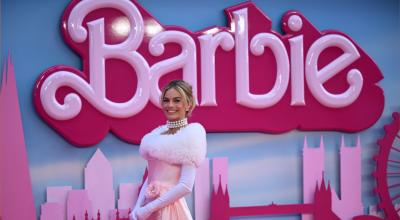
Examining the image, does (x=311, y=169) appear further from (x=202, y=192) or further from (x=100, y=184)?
(x=100, y=184)

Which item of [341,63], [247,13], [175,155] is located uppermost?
[247,13]

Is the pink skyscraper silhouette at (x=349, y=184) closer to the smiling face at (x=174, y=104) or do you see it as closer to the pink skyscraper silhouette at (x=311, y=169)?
the pink skyscraper silhouette at (x=311, y=169)

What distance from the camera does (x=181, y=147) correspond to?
268 cm

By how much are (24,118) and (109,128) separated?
526mm

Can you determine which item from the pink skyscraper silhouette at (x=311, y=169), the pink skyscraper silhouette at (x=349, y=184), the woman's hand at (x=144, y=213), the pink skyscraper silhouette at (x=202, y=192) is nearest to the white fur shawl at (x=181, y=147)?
the woman's hand at (x=144, y=213)

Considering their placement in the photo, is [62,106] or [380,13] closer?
[62,106]

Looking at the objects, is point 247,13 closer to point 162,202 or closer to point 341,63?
point 341,63

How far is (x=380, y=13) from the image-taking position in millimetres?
4289

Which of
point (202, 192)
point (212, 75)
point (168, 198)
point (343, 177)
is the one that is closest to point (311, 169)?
point (343, 177)

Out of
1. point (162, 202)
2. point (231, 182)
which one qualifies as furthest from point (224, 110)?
point (162, 202)

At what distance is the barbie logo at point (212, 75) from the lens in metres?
3.59

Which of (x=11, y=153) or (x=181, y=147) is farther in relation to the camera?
(x=11, y=153)

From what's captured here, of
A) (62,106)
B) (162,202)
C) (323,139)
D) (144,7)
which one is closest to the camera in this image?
(162,202)

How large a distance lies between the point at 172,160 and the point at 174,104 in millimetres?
269
